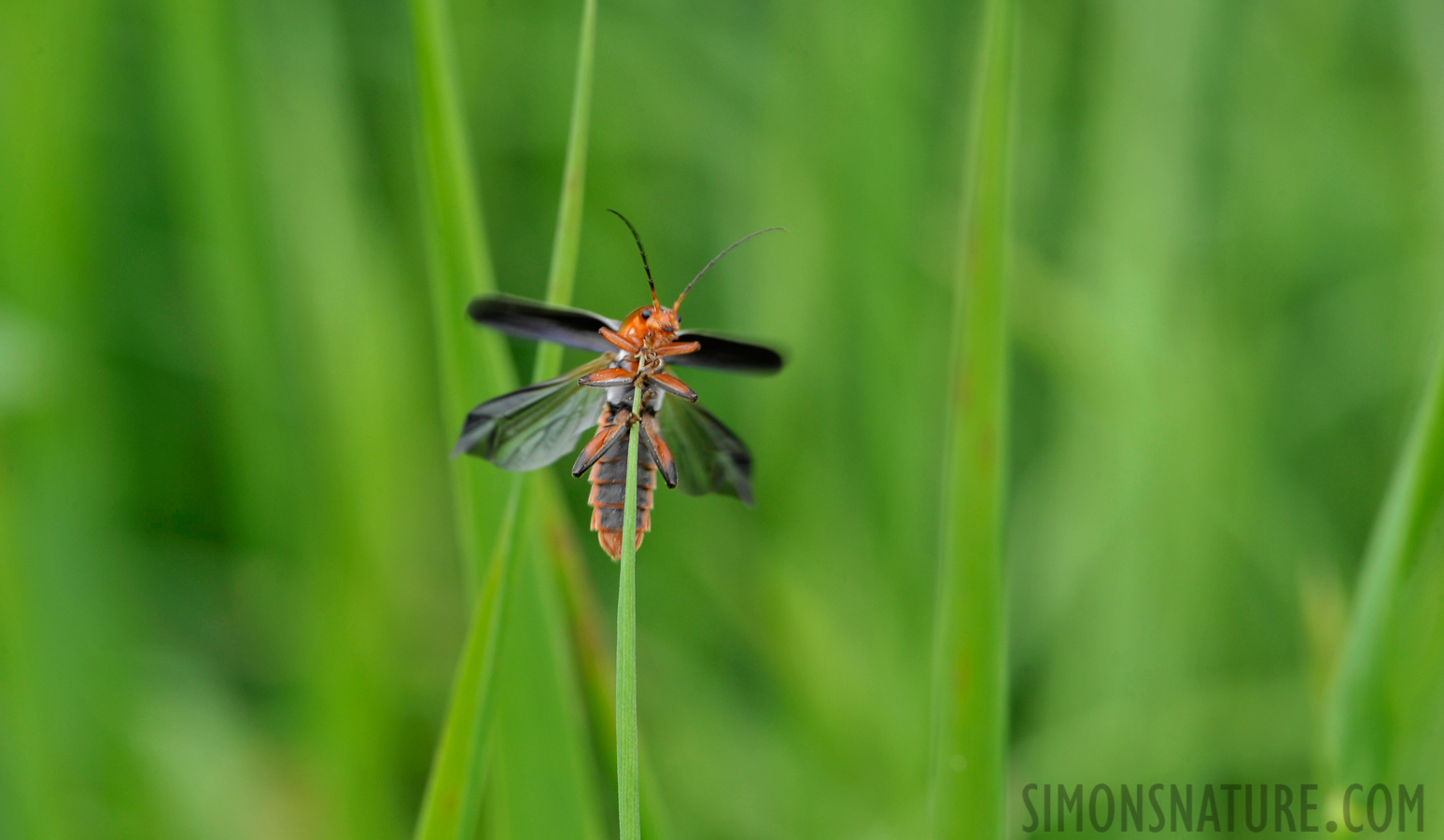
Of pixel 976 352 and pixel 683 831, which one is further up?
pixel 976 352

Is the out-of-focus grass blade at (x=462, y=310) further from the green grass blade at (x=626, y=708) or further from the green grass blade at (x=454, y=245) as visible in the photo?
the green grass blade at (x=626, y=708)

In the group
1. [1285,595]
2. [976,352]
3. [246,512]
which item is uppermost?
[1285,595]

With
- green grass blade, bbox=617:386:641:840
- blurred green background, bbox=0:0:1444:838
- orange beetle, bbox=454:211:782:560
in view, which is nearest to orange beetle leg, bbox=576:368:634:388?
orange beetle, bbox=454:211:782:560

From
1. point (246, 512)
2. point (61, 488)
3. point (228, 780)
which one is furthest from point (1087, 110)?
point (228, 780)

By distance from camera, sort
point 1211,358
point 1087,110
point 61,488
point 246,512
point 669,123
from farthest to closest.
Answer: point 669,123 < point 1087,110 < point 246,512 < point 1211,358 < point 61,488

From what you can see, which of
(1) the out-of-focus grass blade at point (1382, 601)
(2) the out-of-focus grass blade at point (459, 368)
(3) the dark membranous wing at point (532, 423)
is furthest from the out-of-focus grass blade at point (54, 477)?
(1) the out-of-focus grass blade at point (1382, 601)

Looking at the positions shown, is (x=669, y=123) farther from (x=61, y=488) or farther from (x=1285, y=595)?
(x=1285, y=595)

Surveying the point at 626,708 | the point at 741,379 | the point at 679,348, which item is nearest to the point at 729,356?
the point at 679,348
